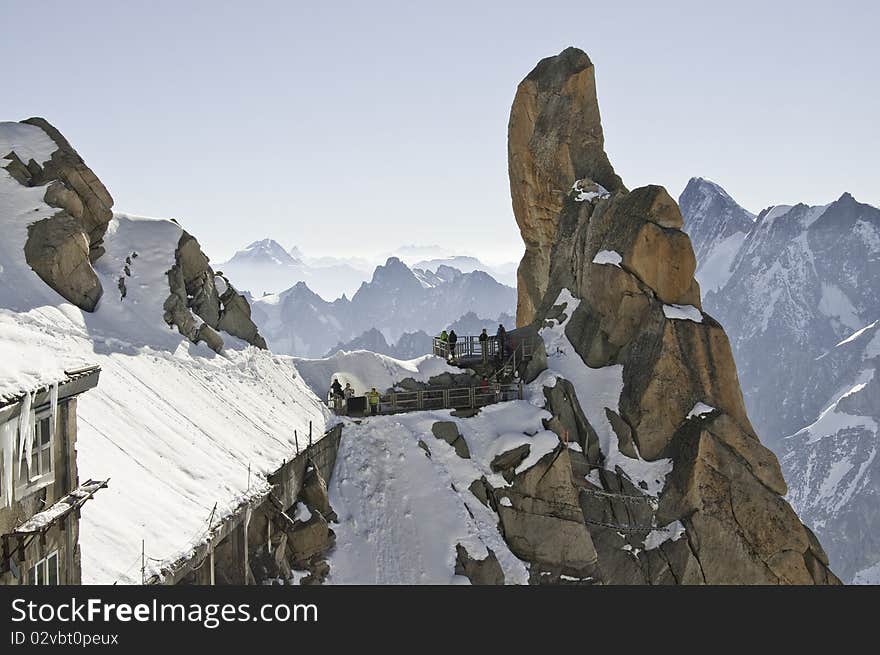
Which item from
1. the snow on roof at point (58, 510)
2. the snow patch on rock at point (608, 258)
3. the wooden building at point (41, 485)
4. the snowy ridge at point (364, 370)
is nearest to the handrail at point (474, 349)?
the snowy ridge at point (364, 370)

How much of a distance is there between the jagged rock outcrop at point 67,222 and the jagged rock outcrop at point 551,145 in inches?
1044

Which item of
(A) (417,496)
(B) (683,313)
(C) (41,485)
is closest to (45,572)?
(C) (41,485)

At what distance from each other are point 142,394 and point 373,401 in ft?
→ 41.4

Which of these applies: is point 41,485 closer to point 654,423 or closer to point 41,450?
point 41,450

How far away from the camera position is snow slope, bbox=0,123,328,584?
67.3 ft

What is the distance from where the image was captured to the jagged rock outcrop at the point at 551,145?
177 feet

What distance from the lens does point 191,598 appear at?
14844mm

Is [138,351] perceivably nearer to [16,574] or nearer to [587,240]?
[16,574]

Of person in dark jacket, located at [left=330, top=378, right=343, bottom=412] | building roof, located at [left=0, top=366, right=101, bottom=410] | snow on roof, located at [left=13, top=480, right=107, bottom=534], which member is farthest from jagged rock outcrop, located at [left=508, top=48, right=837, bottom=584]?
building roof, located at [left=0, top=366, right=101, bottom=410]

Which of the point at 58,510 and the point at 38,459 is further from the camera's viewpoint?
the point at 58,510

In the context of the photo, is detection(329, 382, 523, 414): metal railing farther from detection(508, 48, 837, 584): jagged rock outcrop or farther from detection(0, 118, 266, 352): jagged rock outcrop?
detection(0, 118, 266, 352): jagged rock outcrop

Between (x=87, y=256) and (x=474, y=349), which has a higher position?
(x=474, y=349)

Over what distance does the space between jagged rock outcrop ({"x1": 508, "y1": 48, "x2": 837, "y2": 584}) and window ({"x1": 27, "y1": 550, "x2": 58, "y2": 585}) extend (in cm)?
2278

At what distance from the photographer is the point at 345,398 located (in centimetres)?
4184
